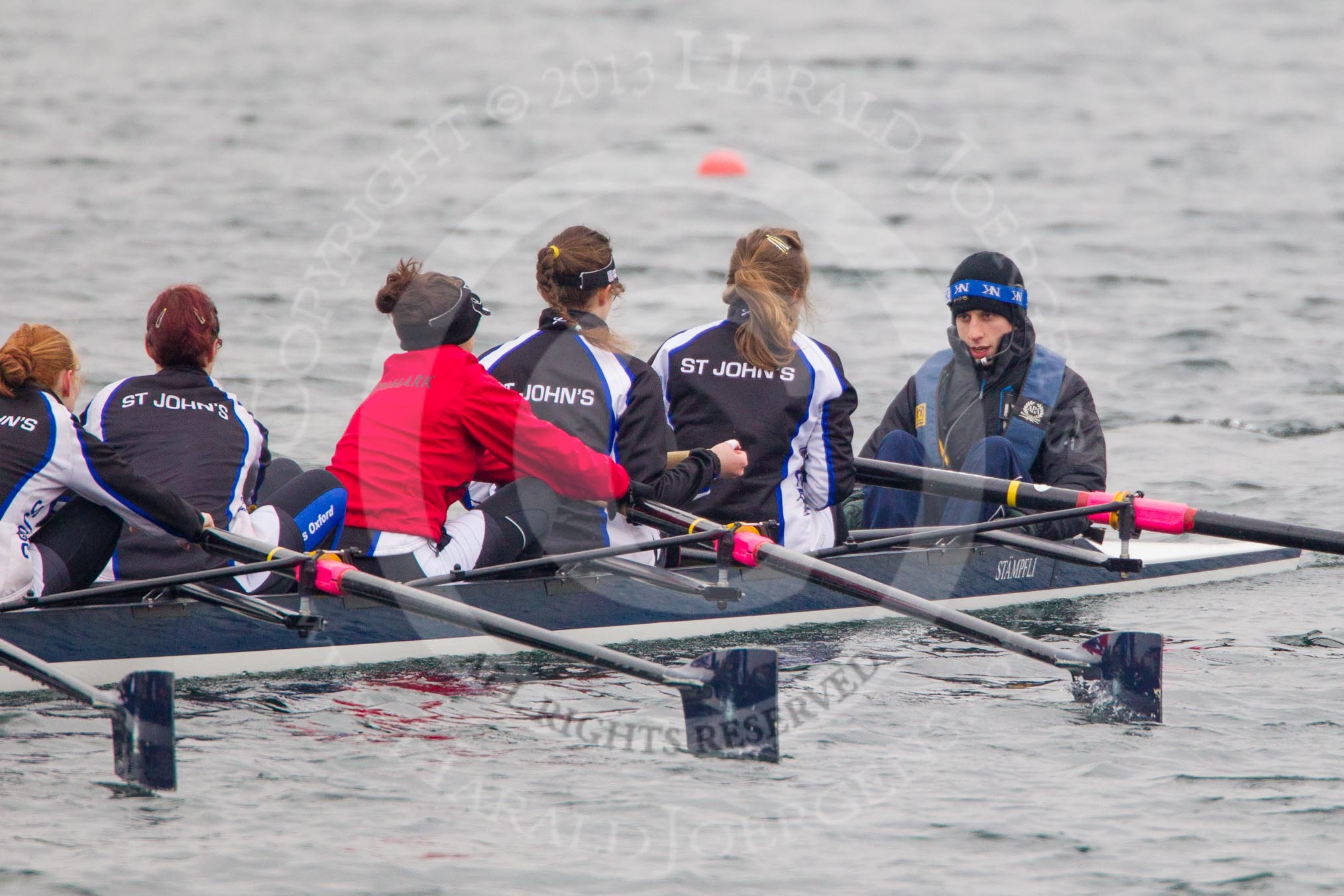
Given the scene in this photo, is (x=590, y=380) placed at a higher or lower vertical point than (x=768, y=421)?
higher

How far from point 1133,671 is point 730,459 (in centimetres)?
175

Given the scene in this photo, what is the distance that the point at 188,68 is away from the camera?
A: 103 ft

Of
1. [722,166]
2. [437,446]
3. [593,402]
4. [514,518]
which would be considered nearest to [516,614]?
[514,518]

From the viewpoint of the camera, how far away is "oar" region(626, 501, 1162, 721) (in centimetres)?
625

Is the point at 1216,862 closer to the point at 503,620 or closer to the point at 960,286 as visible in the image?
the point at 503,620

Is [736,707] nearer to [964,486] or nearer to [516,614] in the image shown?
[516,614]

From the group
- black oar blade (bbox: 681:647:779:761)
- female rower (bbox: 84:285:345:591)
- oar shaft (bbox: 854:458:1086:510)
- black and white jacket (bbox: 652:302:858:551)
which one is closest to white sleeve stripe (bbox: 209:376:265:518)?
female rower (bbox: 84:285:345:591)

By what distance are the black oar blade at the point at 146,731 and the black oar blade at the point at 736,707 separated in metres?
1.66

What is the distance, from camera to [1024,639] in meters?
6.36

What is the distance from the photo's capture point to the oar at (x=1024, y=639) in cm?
625

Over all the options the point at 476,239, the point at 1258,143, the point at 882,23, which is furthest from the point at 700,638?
the point at 882,23

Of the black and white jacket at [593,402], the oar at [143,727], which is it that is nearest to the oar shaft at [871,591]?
the black and white jacket at [593,402]

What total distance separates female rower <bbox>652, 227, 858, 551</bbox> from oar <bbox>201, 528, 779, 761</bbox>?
1.42 m

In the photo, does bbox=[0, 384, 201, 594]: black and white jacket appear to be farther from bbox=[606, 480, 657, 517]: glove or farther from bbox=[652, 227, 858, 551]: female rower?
bbox=[652, 227, 858, 551]: female rower
